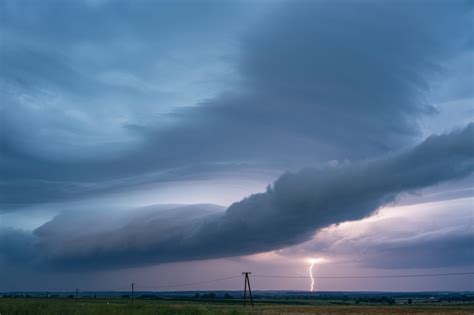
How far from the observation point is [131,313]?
1889 inches

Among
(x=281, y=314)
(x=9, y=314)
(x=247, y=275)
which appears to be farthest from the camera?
(x=247, y=275)

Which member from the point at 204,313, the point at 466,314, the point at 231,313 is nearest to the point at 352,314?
the point at 466,314

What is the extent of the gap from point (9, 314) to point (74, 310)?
18.2ft

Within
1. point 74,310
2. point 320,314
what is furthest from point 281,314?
point 74,310

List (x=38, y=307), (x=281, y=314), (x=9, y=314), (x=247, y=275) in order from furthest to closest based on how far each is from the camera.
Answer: (x=247, y=275) < (x=281, y=314) < (x=38, y=307) < (x=9, y=314)

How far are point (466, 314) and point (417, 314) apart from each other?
232 inches

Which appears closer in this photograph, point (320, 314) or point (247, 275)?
point (320, 314)

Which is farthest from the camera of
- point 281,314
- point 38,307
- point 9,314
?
point 281,314

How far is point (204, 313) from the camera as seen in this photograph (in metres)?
45.3

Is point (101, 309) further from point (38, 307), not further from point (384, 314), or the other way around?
point (384, 314)

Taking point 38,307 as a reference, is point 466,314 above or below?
below

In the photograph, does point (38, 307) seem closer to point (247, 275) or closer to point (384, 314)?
point (384, 314)

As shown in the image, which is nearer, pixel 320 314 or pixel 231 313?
pixel 231 313

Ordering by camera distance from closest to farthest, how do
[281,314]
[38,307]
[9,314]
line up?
1. [9,314]
2. [38,307]
3. [281,314]
